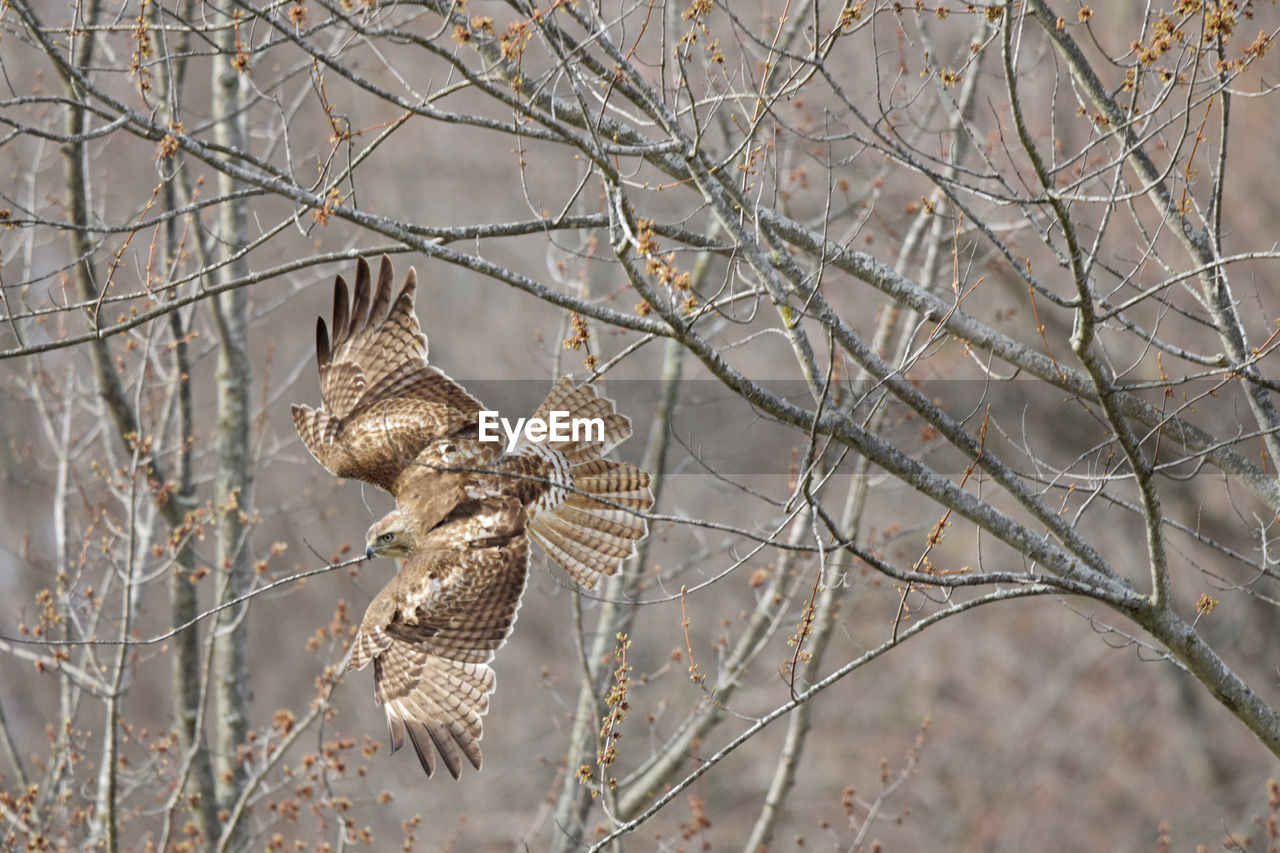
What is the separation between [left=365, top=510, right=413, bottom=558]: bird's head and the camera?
540 centimetres

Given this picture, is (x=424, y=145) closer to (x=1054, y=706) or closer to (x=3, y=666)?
(x=3, y=666)

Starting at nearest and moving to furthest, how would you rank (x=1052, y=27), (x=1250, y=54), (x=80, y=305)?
(x=80, y=305), (x=1250, y=54), (x=1052, y=27)

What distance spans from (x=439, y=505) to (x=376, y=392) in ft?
2.65

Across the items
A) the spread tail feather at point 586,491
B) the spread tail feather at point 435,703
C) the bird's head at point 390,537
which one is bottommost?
the spread tail feather at point 435,703

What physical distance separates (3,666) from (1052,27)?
51.1ft

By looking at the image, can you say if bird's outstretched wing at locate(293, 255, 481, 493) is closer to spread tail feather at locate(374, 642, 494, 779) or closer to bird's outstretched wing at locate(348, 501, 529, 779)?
bird's outstretched wing at locate(348, 501, 529, 779)

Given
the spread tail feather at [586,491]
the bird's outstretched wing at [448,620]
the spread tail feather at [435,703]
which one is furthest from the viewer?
the spread tail feather at [586,491]

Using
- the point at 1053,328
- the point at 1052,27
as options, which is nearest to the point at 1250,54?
the point at 1052,27

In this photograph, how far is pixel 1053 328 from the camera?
1168 cm

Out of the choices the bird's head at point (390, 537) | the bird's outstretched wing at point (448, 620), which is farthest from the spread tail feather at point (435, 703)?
the bird's head at point (390, 537)

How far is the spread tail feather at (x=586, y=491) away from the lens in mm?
5945

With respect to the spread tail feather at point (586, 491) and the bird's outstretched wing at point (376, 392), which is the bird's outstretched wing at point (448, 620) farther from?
the bird's outstretched wing at point (376, 392)

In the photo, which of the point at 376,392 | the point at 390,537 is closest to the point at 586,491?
the point at 390,537

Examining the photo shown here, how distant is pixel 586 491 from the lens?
5.99 meters
